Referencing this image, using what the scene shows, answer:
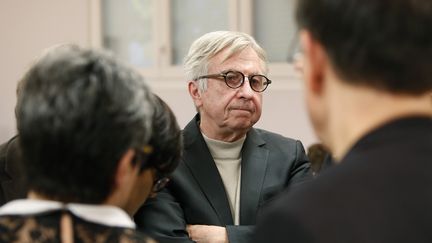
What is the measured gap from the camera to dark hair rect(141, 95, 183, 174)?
1.53m

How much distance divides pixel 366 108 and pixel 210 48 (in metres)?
1.64

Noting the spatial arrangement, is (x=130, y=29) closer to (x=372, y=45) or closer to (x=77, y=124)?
(x=77, y=124)

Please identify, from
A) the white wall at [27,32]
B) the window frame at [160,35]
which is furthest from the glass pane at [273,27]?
the white wall at [27,32]

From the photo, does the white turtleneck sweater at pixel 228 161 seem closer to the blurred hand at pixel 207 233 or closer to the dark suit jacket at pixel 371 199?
the blurred hand at pixel 207 233

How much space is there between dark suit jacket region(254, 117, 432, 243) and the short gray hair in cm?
165

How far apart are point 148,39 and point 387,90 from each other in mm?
5270

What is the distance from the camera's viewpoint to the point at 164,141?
1.55 meters

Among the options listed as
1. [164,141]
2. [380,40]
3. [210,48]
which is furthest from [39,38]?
[380,40]

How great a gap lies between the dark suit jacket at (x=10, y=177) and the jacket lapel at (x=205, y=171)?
Answer: 0.65 m

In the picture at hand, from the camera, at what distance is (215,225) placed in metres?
2.45

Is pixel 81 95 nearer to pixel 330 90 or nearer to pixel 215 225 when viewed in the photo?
pixel 330 90

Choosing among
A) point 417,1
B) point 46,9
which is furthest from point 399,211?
point 46,9

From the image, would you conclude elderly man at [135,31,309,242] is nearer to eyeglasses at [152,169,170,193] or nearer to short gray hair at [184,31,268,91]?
short gray hair at [184,31,268,91]

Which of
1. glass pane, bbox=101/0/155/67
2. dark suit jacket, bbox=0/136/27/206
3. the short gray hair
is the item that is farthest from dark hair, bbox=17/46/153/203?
glass pane, bbox=101/0/155/67
